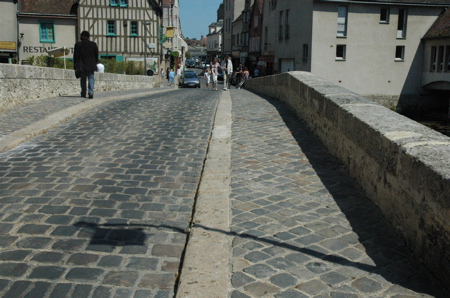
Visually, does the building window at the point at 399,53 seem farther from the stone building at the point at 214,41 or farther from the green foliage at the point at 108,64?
the stone building at the point at 214,41

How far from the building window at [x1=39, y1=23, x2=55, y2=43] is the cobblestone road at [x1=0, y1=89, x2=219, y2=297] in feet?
103

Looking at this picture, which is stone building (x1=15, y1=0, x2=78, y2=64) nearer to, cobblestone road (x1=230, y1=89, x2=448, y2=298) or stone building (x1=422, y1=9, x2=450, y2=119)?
stone building (x1=422, y1=9, x2=450, y2=119)

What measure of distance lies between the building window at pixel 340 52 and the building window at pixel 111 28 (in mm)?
17046

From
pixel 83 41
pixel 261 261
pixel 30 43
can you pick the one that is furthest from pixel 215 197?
pixel 30 43

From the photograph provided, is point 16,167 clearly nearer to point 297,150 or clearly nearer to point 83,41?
point 297,150

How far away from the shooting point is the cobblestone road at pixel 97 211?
9.41 ft

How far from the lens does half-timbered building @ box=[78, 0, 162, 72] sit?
35188 millimetres

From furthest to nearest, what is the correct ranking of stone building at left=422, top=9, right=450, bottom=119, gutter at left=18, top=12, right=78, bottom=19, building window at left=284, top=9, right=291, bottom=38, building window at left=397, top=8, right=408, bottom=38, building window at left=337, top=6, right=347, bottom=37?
1. building window at left=284, top=9, right=291, bottom=38
2. gutter at left=18, top=12, right=78, bottom=19
3. building window at left=397, top=8, right=408, bottom=38
4. building window at left=337, top=6, right=347, bottom=37
5. stone building at left=422, top=9, right=450, bottom=119

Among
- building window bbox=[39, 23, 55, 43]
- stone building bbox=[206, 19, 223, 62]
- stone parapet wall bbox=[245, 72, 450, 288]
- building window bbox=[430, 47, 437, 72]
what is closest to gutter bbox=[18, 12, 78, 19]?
building window bbox=[39, 23, 55, 43]

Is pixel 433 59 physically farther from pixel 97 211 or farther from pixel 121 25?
pixel 97 211

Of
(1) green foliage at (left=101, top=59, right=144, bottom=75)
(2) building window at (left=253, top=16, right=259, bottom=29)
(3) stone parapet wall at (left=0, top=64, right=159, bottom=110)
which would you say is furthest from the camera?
(2) building window at (left=253, top=16, right=259, bottom=29)

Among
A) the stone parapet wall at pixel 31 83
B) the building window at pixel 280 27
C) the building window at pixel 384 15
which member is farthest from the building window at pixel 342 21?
the stone parapet wall at pixel 31 83

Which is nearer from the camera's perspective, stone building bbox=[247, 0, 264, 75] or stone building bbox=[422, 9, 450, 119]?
stone building bbox=[422, 9, 450, 119]

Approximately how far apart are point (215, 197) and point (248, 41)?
5023cm
